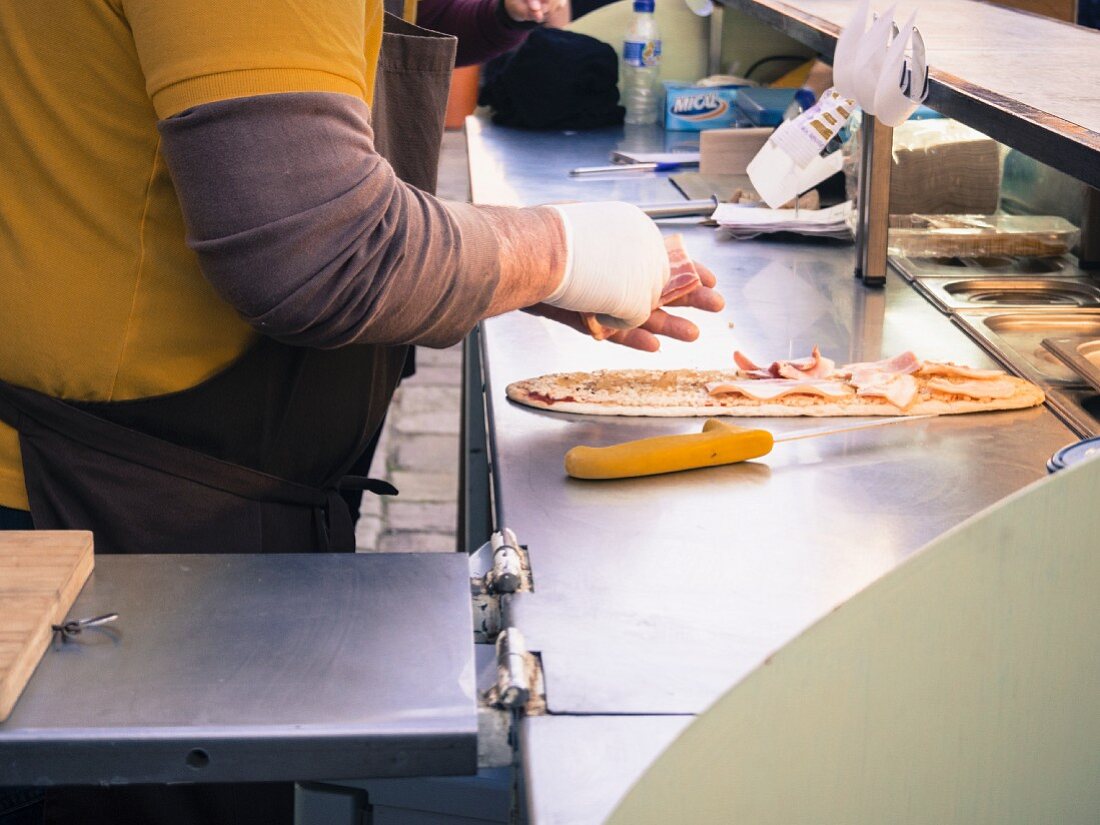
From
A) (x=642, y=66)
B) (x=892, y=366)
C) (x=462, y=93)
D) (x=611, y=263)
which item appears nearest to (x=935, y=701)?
(x=611, y=263)

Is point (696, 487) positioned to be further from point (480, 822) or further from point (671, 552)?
point (480, 822)

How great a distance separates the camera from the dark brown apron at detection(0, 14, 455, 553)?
1.33 meters

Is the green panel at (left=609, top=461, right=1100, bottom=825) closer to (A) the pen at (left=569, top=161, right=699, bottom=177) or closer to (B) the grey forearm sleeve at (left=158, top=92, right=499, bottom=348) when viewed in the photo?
(B) the grey forearm sleeve at (left=158, top=92, right=499, bottom=348)

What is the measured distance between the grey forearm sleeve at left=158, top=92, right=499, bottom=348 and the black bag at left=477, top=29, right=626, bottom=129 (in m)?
2.60

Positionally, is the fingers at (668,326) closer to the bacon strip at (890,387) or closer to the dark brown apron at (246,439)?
the bacon strip at (890,387)

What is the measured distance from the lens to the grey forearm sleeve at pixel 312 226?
1.01 metres

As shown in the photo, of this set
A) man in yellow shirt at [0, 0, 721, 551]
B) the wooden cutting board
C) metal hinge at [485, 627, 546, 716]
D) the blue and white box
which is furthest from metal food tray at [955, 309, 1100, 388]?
the blue and white box

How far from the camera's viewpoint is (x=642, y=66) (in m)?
3.74

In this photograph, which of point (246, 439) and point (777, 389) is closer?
point (246, 439)

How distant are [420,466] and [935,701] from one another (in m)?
3.56

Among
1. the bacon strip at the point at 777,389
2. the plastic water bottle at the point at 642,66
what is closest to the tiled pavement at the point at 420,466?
the plastic water bottle at the point at 642,66

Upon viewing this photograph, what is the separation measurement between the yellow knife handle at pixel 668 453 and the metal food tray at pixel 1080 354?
518mm

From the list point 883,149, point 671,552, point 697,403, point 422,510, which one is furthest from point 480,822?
point 422,510

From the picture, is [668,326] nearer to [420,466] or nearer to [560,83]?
[560,83]
